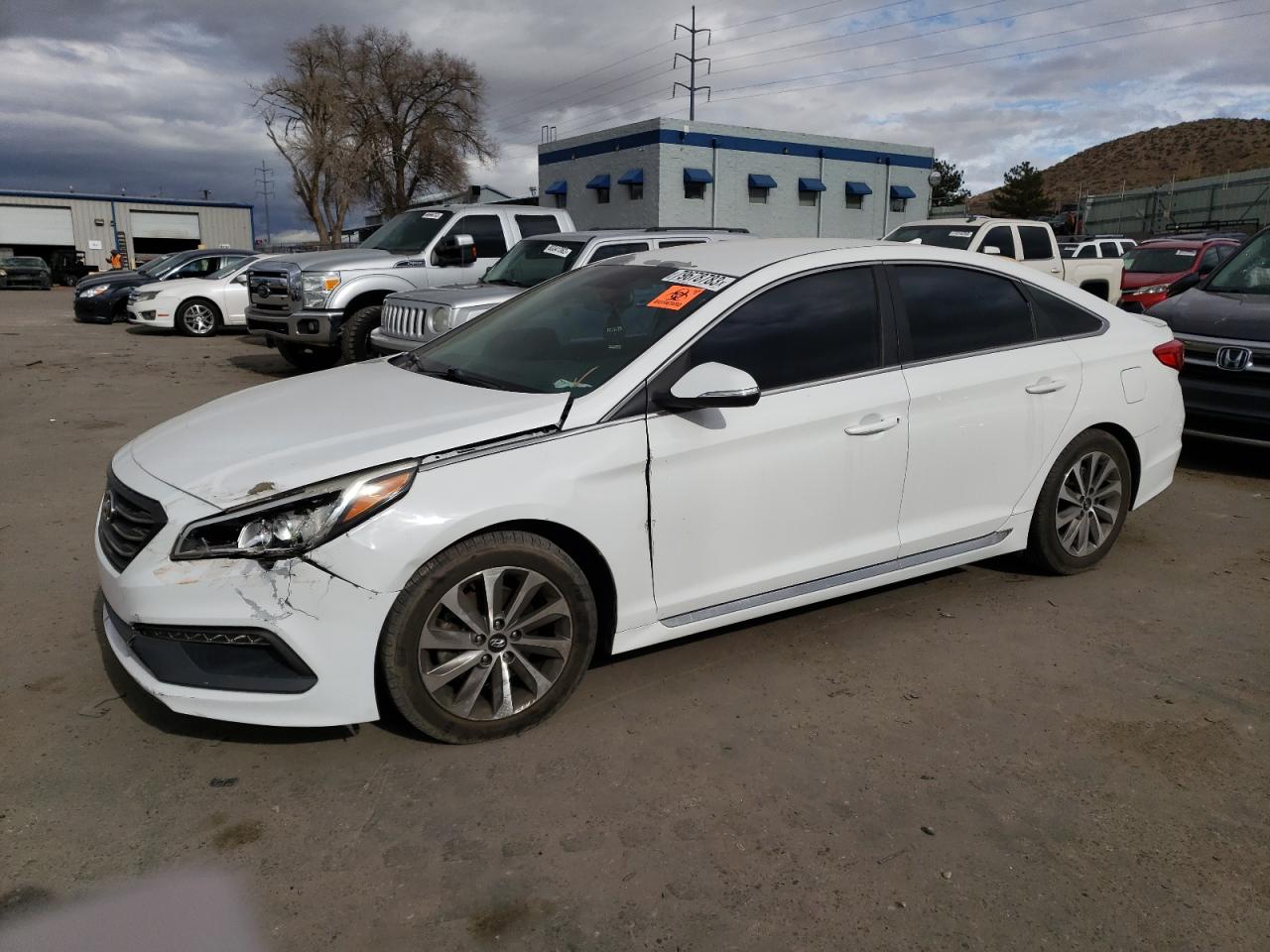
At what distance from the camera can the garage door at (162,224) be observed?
6375 cm

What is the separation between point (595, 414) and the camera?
329 centimetres

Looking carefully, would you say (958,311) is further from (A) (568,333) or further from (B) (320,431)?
(B) (320,431)

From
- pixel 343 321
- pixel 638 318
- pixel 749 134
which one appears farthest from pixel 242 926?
pixel 749 134

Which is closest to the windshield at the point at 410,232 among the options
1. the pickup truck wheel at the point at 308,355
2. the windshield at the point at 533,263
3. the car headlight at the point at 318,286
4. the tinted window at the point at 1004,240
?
the car headlight at the point at 318,286

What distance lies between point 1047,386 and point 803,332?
4.45 ft

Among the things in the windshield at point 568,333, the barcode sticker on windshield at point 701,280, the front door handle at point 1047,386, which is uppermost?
the barcode sticker on windshield at point 701,280

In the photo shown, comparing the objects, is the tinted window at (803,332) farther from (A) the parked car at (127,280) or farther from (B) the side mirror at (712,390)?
(A) the parked car at (127,280)

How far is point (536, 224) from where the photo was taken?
38.7 feet

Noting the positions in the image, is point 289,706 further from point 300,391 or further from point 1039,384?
point 1039,384

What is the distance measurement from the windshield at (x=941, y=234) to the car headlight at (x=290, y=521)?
37.4ft

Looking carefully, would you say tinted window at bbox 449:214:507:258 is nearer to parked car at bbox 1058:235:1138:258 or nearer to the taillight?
the taillight

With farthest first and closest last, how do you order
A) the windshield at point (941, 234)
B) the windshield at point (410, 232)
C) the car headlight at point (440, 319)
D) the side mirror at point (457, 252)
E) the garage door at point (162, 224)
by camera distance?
the garage door at point (162, 224) → the windshield at point (941, 234) → the windshield at point (410, 232) → the side mirror at point (457, 252) → the car headlight at point (440, 319)

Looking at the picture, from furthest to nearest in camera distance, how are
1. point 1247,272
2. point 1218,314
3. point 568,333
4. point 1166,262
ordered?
1. point 1166,262
2. point 1247,272
3. point 1218,314
4. point 568,333

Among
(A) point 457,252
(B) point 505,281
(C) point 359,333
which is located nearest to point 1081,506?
(B) point 505,281
